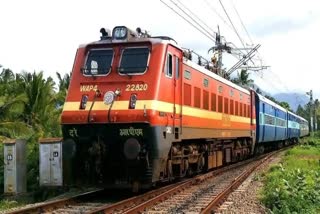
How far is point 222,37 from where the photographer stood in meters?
31.7

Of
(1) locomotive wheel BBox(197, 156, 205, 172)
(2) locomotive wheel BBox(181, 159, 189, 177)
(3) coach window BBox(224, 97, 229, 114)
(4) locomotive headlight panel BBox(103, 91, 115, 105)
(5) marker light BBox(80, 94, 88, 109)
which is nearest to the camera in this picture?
(4) locomotive headlight panel BBox(103, 91, 115, 105)

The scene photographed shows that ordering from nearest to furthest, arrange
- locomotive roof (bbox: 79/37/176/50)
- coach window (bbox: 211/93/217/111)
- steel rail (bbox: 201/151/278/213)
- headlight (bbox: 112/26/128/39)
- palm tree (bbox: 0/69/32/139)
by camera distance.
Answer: steel rail (bbox: 201/151/278/213) → locomotive roof (bbox: 79/37/176/50) → headlight (bbox: 112/26/128/39) → coach window (bbox: 211/93/217/111) → palm tree (bbox: 0/69/32/139)

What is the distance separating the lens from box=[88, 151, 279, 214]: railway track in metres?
9.98

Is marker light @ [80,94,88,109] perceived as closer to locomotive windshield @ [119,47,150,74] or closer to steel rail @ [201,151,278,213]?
locomotive windshield @ [119,47,150,74]

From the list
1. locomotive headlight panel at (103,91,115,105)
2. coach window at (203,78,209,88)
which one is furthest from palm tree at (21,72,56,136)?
locomotive headlight panel at (103,91,115,105)

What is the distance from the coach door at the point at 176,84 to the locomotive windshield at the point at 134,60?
629 mm

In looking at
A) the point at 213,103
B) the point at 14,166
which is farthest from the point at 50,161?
the point at 213,103

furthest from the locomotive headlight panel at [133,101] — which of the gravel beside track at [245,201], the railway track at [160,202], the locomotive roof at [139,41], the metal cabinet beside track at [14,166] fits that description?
the metal cabinet beside track at [14,166]

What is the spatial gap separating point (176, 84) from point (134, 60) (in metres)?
1.33

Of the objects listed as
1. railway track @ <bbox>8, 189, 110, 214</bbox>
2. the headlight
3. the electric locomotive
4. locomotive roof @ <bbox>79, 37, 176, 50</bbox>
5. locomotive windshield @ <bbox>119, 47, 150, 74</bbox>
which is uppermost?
the headlight

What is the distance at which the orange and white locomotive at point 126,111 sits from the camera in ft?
37.4

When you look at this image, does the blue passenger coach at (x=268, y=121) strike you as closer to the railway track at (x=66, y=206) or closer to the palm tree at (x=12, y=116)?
the palm tree at (x=12, y=116)

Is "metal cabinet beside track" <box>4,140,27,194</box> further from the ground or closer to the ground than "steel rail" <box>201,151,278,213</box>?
further from the ground

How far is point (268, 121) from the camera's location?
31203 millimetres
